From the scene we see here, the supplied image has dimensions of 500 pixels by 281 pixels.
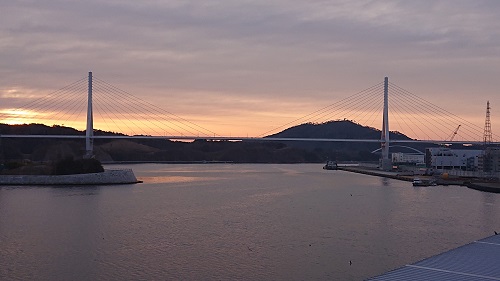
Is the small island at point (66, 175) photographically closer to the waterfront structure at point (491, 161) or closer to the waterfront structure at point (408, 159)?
the waterfront structure at point (491, 161)

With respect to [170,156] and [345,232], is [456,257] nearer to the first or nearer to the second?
[345,232]

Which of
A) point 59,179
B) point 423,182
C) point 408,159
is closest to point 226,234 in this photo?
point 59,179

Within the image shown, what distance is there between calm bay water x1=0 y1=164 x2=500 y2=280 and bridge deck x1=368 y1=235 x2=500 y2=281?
0.74 meters

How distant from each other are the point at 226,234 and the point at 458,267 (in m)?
3.77

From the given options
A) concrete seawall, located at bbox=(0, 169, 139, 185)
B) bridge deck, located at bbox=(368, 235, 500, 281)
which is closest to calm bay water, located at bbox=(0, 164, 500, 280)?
bridge deck, located at bbox=(368, 235, 500, 281)

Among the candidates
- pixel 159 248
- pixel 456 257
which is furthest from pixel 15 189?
pixel 456 257

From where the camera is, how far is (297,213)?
34.8 ft

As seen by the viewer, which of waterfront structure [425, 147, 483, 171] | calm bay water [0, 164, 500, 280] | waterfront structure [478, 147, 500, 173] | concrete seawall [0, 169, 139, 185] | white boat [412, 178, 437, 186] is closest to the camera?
calm bay water [0, 164, 500, 280]

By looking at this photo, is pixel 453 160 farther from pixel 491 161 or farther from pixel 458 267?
pixel 458 267

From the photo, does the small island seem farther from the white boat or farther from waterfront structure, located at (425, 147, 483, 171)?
waterfront structure, located at (425, 147, 483, 171)

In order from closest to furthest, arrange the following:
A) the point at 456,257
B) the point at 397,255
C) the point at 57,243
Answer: the point at 456,257 < the point at 397,255 < the point at 57,243

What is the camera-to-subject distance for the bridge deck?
4.57 metres

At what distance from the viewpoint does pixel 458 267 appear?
16.3ft

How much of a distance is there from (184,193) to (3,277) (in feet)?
31.6
